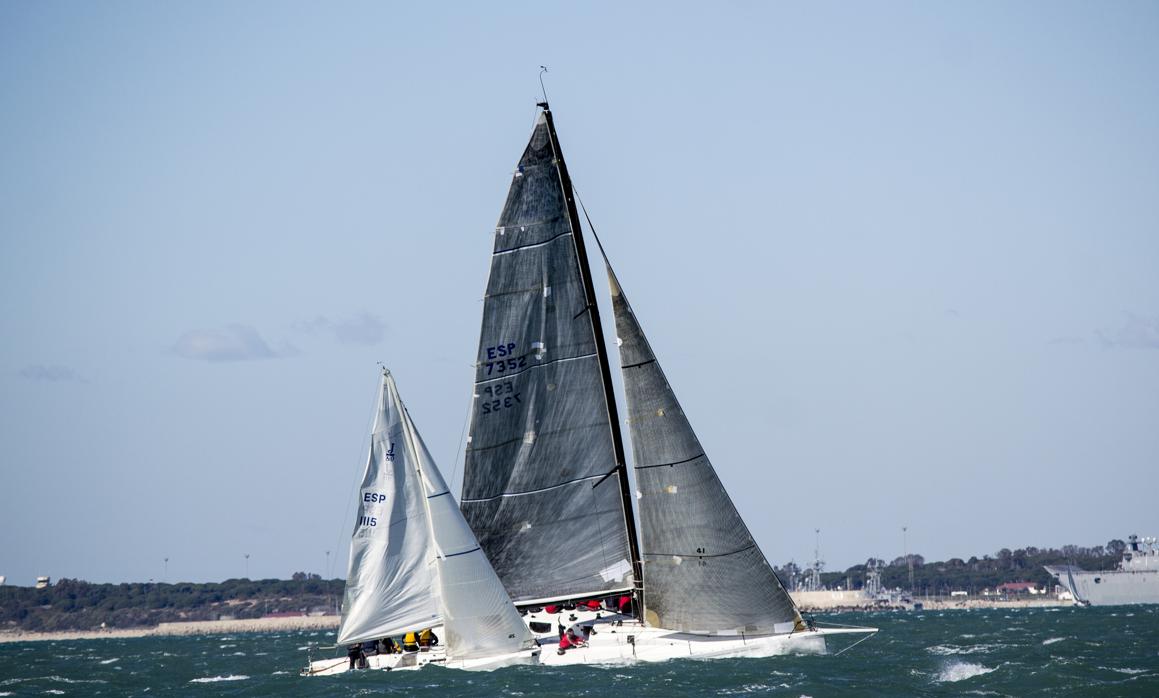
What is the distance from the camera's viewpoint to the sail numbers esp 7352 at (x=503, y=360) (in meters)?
41.3

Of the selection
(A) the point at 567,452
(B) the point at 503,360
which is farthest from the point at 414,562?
(B) the point at 503,360

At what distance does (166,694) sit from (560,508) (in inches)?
489

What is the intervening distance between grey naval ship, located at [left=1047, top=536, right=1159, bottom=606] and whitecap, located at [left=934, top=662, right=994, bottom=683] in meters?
129

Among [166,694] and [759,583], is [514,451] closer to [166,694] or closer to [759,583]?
[759,583]

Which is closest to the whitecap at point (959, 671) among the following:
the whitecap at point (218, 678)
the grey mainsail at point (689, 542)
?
the grey mainsail at point (689, 542)

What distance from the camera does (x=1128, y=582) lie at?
16412 cm

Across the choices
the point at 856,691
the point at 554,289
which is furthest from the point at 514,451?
the point at 856,691

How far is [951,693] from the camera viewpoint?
1395 inches

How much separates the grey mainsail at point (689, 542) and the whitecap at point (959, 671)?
4.29m

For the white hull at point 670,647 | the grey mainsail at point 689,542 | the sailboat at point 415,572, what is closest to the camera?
the white hull at point 670,647

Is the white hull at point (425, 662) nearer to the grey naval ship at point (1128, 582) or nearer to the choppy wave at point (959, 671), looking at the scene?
the choppy wave at point (959, 671)

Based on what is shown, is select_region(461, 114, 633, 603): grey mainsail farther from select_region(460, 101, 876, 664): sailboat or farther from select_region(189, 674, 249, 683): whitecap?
select_region(189, 674, 249, 683): whitecap

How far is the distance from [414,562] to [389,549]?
2.57ft

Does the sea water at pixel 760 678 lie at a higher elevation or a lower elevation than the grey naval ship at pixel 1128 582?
lower
